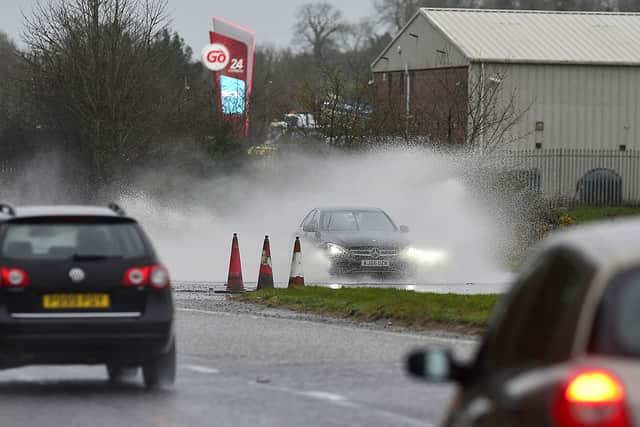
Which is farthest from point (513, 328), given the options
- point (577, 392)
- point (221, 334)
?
point (221, 334)

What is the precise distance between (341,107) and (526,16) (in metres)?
23.5

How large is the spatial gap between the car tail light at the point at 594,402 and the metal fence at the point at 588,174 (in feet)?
169

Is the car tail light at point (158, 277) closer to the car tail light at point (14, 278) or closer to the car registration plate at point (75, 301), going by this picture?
the car registration plate at point (75, 301)

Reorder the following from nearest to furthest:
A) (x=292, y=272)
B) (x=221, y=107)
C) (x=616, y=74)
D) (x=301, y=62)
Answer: (x=292, y=272) → (x=221, y=107) → (x=616, y=74) → (x=301, y=62)

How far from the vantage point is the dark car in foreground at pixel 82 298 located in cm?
1197

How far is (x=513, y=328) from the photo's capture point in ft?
17.7

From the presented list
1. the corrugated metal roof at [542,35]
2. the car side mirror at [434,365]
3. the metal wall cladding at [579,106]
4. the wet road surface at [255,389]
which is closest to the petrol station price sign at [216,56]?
the corrugated metal roof at [542,35]

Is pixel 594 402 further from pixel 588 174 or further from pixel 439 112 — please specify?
pixel 588 174

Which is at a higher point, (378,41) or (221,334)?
(378,41)

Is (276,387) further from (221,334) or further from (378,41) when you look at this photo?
(378,41)

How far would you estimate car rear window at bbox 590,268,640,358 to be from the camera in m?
4.50


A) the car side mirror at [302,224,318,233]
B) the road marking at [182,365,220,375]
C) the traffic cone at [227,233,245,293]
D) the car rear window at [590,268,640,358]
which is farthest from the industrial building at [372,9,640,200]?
the car rear window at [590,268,640,358]

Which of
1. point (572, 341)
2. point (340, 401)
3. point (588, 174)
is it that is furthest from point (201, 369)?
point (588, 174)

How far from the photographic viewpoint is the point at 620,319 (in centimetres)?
455
